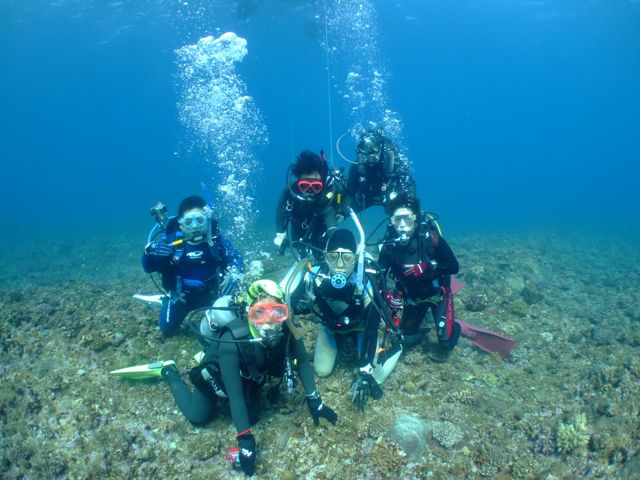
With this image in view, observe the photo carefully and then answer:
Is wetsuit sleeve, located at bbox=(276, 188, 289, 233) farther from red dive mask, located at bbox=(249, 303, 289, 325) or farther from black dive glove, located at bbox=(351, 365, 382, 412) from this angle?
red dive mask, located at bbox=(249, 303, 289, 325)

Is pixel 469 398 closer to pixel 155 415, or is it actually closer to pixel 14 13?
pixel 155 415

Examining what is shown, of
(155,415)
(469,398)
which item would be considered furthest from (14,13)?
(469,398)

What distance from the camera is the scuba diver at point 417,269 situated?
20.4 feet

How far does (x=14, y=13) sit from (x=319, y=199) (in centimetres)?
4679

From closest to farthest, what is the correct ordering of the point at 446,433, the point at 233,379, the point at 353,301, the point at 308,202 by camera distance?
the point at 233,379, the point at 446,433, the point at 353,301, the point at 308,202

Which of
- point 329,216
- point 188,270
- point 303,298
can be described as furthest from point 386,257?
point 188,270

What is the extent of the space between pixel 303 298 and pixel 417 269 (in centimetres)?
210

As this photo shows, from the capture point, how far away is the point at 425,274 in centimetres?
629

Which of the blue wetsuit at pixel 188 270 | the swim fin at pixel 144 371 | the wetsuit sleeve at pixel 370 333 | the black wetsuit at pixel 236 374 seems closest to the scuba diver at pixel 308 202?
the blue wetsuit at pixel 188 270

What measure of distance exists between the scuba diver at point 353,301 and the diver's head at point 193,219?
2.20 m

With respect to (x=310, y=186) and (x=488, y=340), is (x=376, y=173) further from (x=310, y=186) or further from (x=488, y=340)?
(x=488, y=340)

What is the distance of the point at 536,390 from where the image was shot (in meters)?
6.00

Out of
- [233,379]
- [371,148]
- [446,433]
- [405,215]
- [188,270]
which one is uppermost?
[371,148]

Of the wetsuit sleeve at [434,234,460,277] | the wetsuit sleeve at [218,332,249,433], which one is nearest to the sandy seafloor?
the wetsuit sleeve at [218,332,249,433]
